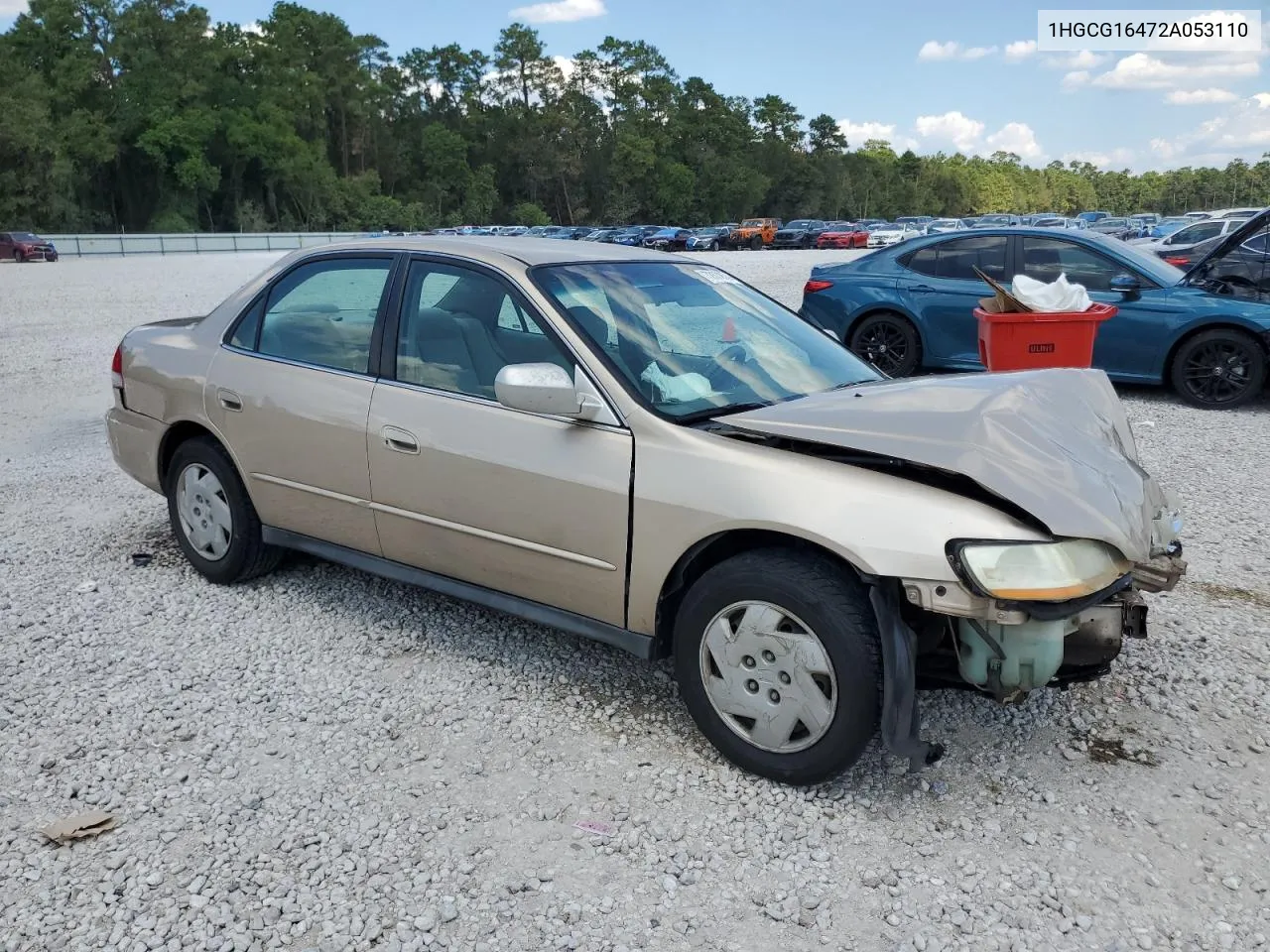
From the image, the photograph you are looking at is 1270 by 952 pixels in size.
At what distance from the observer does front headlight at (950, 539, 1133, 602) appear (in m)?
2.71

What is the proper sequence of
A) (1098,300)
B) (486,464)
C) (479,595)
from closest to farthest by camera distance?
1. (486,464)
2. (479,595)
3. (1098,300)

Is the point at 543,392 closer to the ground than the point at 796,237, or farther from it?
closer to the ground

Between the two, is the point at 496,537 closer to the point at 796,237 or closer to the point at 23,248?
the point at 23,248

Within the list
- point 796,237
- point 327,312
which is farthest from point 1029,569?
point 796,237

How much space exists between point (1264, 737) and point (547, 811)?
2463 mm

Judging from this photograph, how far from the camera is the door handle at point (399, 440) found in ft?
12.6

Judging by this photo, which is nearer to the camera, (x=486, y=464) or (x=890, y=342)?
(x=486, y=464)

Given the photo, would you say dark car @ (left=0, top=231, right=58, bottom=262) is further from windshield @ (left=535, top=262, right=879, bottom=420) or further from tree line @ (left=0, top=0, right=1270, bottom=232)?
windshield @ (left=535, top=262, right=879, bottom=420)

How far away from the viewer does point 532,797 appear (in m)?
3.15

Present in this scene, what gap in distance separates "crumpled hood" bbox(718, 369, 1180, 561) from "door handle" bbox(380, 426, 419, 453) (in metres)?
1.31

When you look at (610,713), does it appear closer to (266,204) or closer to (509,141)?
(266,204)

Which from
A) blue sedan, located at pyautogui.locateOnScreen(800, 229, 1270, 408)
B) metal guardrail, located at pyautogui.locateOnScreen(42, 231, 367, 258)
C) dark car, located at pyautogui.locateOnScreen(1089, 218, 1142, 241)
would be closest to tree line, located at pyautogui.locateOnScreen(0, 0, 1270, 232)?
metal guardrail, located at pyautogui.locateOnScreen(42, 231, 367, 258)

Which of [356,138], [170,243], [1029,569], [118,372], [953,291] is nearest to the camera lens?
[1029,569]

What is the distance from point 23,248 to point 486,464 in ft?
139
